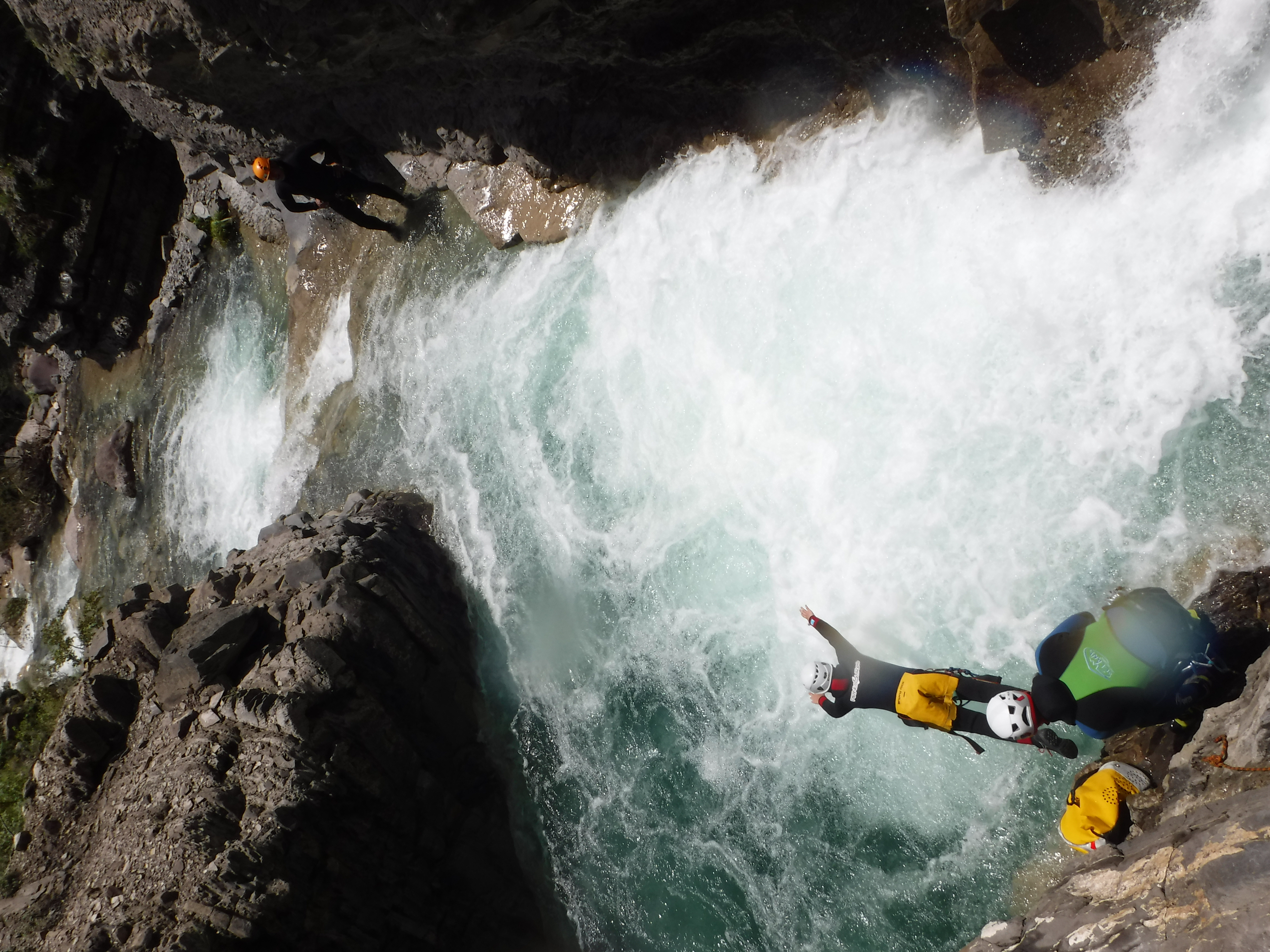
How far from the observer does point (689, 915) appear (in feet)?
21.5

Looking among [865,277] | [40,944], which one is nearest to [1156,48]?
[865,277]

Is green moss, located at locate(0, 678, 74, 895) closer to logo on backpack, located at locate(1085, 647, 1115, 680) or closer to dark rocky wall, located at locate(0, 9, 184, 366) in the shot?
dark rocky wall, located at locate(0, 9, 184, 366)

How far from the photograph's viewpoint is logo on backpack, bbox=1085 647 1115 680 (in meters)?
4.39

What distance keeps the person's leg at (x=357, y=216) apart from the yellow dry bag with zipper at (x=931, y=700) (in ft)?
25.5

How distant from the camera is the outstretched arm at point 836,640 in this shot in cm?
540

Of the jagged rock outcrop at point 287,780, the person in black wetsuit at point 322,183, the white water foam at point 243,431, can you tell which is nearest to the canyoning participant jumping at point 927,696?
the jagged rock outcrop at point 287,780

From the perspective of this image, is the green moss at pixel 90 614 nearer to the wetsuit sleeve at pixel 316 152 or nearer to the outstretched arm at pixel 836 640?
the wetsuit sleeve at pixel 316 152

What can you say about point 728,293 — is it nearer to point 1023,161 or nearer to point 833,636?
point 1023,161

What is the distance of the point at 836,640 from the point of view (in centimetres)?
545

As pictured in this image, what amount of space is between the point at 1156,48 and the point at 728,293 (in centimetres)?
330

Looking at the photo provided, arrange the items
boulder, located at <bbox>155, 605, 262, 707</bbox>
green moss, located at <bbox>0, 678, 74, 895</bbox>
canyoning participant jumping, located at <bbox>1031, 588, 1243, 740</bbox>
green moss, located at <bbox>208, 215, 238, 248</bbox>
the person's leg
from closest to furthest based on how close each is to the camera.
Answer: canyoning participant jumping, located at <bbox>1031, 588, 1243, 740</bbox> → boulder, located at <bbox>155, 605, 262, 707</bbox> → the person's leg → green moss, located at <bbox>0, 678, 74, 895</bbox> → green moss, located at <bbox>208, 215, 238, 248</bbox>

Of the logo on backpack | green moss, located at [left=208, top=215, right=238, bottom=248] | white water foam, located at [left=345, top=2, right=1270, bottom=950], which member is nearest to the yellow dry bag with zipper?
white water foam, located at [left=345, top=2, right=1270, bottom=950]

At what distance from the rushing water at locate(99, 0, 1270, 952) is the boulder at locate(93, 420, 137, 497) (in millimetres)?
6681

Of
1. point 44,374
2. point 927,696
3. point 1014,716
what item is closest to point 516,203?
point 927,696
